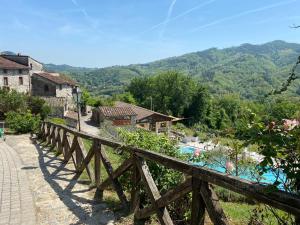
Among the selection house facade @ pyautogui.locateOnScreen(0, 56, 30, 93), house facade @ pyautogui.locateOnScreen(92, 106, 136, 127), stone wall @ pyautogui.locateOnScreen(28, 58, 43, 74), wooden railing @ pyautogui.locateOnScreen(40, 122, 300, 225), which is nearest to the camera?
wooden railing @ pyautogui.locateOnScreen(40, 122, 300, 225)

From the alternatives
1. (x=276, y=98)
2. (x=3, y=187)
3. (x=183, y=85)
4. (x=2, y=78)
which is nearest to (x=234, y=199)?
(x=3, y=187)

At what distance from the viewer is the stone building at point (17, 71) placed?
131 ft

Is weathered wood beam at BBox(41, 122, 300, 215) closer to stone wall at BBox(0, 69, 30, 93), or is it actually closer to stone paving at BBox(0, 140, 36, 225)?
stone paving at BBox(0, 140, 36, 225)

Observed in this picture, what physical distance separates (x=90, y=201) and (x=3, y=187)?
241 centimetres

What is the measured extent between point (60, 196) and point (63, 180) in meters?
1.17

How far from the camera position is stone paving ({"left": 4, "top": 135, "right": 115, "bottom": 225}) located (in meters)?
5.01

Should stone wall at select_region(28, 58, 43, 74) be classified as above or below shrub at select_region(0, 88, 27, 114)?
above

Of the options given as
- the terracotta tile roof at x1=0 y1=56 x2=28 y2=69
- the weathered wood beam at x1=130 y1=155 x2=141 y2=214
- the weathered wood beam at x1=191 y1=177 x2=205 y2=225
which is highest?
the terracotta tile roof at x1=0 y1=56 x2=28 y2=69

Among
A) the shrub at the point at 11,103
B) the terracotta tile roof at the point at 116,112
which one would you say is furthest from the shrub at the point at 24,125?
the terracotta tile roof at the point at 116,112

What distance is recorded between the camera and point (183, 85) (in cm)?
6994

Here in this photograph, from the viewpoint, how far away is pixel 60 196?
6.13 metres

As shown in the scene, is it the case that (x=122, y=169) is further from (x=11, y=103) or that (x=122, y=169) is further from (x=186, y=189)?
(x=11, y=103)

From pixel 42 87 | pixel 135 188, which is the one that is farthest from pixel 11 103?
pixel 42 87

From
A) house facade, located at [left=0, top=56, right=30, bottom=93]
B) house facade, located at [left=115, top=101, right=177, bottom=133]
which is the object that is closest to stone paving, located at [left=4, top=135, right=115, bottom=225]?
house facade, located at [left=0, top=56, right=30, bottom=93]
